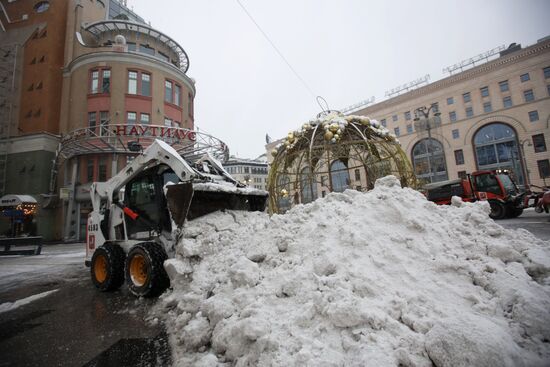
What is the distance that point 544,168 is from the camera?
92.2ft

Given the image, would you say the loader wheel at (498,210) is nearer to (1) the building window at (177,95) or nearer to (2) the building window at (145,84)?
(1) the building window at (177,95)

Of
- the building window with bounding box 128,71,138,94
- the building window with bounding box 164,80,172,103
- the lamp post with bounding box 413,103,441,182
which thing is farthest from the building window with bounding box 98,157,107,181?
the lamp post with bounding box 413,103,441,182

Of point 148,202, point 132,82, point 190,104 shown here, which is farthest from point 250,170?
point 148,202

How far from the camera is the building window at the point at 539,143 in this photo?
28016mm

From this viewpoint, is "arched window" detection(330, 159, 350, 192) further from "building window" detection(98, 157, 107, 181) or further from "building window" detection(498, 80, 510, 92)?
"building window" detection(498, 80, 510, 92)

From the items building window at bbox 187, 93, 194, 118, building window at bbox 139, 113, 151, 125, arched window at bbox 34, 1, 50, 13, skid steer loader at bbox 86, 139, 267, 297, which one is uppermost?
arched window at bbox 34, 1, 50, 13

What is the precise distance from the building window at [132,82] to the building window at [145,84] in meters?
0.52

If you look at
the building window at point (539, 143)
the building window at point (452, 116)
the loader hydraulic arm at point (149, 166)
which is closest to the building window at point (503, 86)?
the building window at point (452, 116)

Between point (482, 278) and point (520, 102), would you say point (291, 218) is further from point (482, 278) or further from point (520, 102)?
point (520, 102)

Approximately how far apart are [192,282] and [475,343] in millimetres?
2909

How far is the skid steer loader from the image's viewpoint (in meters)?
4.07

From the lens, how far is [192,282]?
10.8 feet

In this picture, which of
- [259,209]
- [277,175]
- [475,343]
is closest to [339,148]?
[277,175]

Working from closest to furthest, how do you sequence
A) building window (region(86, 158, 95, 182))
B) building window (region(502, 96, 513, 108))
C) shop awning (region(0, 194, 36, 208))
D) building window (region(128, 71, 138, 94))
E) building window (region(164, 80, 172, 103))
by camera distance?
1. shop awning (region(0, 194, 36, 208))
2. building window (region(86, 158, 95, 182))
3. building window (region(128, 71, 138, 94))
4. building window (region(164, 80, 172, 103))
5. building window (region(502, 96, 513, 108))
